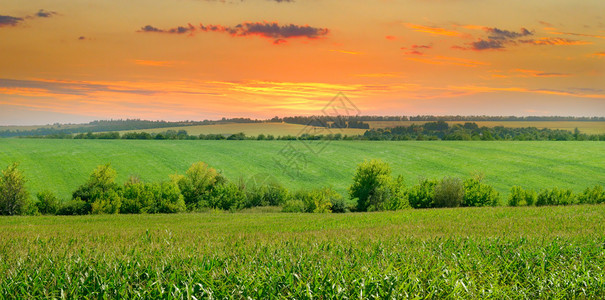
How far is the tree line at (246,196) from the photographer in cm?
6562

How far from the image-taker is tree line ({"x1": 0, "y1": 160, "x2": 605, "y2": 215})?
6562 cm

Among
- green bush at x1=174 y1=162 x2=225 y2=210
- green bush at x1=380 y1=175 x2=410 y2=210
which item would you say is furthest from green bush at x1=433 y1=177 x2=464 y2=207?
green bush at x1=174 y1=162 x2=225 y2=210

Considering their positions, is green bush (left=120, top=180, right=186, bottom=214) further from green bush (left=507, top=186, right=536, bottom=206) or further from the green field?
green bush (left=507, top=186, right=536, bottom=206)

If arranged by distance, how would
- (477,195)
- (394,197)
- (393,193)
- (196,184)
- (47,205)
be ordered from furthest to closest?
(196,184) < (393,193) < (394,197) < (477,195) < (47,205)

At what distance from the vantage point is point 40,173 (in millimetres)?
95562

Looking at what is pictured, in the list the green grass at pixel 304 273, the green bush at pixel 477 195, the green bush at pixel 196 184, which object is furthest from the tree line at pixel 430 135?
the green grass at pixel 304 273

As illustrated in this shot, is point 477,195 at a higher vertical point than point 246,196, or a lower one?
lower

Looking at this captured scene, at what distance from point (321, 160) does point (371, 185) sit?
37701 millimetres

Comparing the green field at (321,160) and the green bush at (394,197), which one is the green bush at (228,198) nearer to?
the green field at (321,160)

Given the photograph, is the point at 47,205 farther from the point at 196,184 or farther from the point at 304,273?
the point at 304,273

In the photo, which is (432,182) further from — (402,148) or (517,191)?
(402,148)

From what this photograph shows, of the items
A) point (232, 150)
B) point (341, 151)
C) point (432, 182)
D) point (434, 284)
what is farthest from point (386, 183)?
point (434, 284)

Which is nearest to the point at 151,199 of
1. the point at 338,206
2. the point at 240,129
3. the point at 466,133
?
the point at 338,206

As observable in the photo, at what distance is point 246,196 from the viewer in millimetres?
78125
